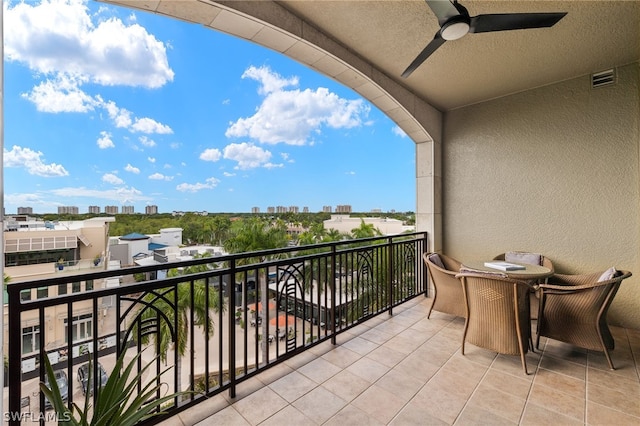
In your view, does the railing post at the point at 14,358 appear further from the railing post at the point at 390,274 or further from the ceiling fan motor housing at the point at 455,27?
the railing post at the point at 390,274

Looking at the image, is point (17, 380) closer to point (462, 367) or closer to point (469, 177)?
point (462, 367)

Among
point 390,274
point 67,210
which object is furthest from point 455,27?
point 67,210

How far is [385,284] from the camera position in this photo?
3.77 meters

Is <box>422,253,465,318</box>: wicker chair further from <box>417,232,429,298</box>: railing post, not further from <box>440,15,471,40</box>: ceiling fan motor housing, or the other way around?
<box>440,15,471,40</box>: ceiling fan motor housing

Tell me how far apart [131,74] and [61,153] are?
8.18 metres

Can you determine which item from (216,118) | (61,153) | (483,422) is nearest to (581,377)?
(483,422)

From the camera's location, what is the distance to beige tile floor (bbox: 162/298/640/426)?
1.84 metres


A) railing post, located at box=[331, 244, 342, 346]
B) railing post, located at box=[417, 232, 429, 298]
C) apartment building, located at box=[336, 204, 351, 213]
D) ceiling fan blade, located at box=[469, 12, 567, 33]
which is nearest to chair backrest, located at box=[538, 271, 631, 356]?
railing post, located at box=[417, 232, 429, 298]

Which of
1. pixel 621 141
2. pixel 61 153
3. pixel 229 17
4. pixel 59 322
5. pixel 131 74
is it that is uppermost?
pixel 131 74

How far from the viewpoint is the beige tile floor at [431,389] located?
1.84m

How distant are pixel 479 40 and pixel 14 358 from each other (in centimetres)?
419

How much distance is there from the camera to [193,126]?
2767 cm

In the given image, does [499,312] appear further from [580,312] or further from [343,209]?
[343,209]

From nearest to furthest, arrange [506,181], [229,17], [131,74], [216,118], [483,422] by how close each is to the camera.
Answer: [483,422] < [229,17] < [506,181] < [131,74] < [216,118]
